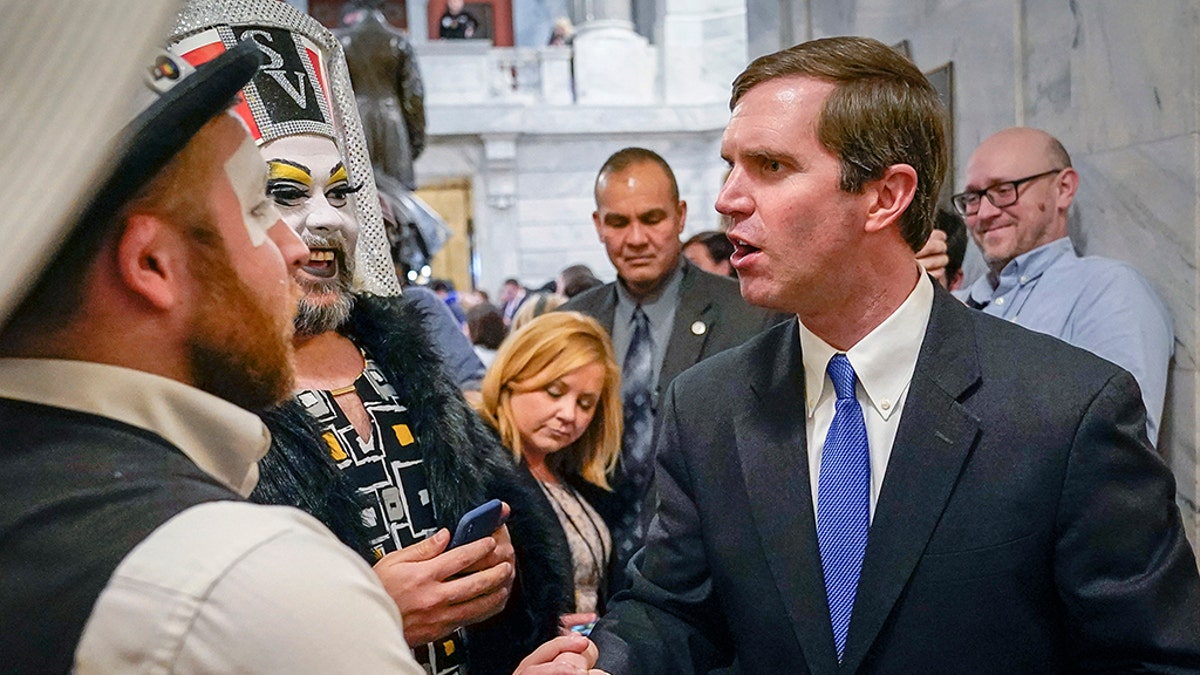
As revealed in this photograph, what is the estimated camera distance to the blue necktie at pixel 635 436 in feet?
10.2

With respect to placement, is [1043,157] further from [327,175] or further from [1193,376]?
[327,175]

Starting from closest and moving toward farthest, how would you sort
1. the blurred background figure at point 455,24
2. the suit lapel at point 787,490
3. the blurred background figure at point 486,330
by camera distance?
the suit lapel at point 787,490, the blurred background figure at point 486,330, the blurred background figure at point 455,24

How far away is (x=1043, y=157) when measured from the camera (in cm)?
336

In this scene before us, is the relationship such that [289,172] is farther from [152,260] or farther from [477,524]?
[152,260]

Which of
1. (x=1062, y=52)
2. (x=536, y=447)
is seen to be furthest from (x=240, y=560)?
(x=1062, y=52)

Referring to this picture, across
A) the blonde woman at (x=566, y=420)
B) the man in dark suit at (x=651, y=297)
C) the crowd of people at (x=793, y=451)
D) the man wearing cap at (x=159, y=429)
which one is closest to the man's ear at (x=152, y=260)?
the man wearing cap at (x=159, y=429)

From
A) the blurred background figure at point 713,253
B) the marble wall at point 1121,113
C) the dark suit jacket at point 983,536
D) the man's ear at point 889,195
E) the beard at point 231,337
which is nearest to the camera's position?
the beard at point 231,337

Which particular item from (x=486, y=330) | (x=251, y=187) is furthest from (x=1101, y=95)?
(x=486, y=330)

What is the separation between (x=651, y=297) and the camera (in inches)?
147

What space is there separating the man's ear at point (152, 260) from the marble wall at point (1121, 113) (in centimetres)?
290

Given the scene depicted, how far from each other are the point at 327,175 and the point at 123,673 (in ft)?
4.04

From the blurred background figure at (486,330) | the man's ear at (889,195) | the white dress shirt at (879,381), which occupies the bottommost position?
the blurred background figure at (486,330)

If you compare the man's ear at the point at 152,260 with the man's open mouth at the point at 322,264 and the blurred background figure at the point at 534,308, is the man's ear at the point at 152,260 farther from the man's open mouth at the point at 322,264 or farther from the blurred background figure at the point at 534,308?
the blurred background figure at the point at 534,308

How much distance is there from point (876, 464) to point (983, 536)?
203mm
